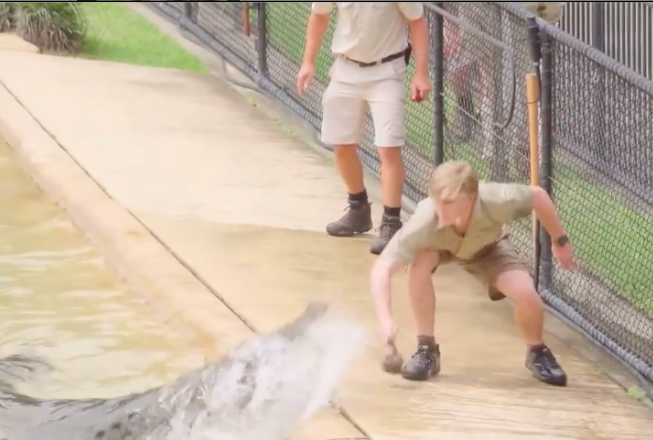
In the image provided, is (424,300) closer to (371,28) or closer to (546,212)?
(546,212)

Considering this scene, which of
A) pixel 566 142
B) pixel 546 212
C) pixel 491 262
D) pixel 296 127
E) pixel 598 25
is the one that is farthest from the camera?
pixel 296 127

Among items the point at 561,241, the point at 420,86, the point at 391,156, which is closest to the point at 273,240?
the point at 391,156

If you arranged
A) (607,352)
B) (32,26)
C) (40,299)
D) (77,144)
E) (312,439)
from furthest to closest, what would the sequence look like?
(32,26)
(77,144)
(40,299)
(607,352)
(312,439)

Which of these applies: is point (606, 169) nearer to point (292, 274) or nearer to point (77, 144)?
point (292, 274)

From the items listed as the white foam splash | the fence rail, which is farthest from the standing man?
the white foam splash

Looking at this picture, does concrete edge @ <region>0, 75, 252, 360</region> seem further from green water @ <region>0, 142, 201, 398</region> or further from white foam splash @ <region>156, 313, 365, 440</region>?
white foam splash @ <region>156, 313, 365, 440</region>

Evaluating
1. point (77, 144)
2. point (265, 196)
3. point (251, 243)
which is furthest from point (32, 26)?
point (251, 243)

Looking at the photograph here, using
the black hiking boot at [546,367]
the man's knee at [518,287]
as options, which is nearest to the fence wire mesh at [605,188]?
the black hiking boot at [546,367]

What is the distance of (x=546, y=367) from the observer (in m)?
5.45

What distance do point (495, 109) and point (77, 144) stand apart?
2.71m

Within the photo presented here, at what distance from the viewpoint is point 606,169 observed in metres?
5.93

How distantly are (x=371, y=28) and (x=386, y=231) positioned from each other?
0.98 metres

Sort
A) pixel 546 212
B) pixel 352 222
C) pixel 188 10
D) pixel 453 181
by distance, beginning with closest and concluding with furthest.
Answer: pixel 453 181
pixel 546 212
pixel 352 222
pixel 188 10

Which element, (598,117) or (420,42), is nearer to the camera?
(598,117)
